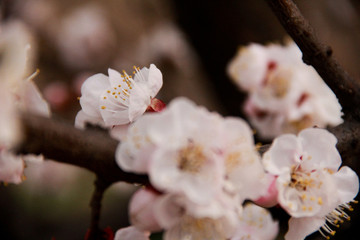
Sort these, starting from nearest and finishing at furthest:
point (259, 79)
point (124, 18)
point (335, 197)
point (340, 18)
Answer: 1. point (335, 197)
2. point (259, 79)
3. point (340, 18)
4. point (124, 18)

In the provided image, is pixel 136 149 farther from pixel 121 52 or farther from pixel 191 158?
pixel 121 52

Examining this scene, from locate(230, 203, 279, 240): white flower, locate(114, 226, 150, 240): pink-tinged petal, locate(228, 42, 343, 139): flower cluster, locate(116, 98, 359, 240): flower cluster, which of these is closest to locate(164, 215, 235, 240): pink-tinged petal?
locate(116, 98, 359, 240): flower cluster

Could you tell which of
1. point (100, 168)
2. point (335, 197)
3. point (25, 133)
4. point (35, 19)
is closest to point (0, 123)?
point (25, 133)

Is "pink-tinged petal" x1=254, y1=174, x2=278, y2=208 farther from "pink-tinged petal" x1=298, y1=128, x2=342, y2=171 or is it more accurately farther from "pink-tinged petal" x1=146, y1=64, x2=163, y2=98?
"pink-tinged petal" x1=146, y1=64, x2=163, y2=98

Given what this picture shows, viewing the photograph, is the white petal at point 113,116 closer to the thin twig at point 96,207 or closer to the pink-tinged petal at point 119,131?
the pink-tinged petal at point 119,131

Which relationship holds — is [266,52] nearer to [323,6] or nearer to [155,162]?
[323,6]

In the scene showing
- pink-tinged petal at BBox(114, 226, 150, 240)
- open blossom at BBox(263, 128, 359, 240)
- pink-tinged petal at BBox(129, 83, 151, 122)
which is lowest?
open blossom at BBox(263, 128, 359, 240)
